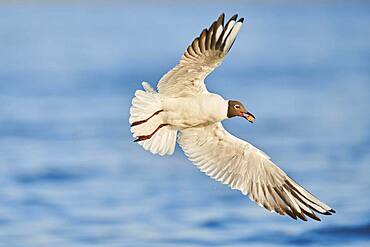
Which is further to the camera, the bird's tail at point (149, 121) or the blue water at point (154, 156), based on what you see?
the blue water at point (154, 156)

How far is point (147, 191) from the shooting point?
18016 mm

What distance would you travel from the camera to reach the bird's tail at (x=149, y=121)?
10.4m

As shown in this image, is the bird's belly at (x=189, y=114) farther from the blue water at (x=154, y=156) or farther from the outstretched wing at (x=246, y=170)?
the blue water at (x=154, y=156)

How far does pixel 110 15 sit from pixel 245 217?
64046mm

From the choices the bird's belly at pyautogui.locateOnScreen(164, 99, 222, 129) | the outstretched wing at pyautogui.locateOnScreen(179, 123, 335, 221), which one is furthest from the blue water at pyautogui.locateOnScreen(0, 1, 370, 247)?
the bird's belly at pyautogui.locateOnScreen(164, 99, 222, 129)

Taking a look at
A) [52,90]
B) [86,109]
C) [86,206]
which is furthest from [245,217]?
[52,90]

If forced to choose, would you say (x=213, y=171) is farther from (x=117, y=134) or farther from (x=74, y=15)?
(x=74, y=15)

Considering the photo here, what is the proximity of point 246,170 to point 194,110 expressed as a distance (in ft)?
2.83

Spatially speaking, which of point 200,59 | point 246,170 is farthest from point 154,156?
point 200,59

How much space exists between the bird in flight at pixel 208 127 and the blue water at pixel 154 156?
370cm

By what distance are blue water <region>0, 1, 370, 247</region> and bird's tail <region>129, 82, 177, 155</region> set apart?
4.18m

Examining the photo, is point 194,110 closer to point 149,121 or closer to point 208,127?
point 149,121

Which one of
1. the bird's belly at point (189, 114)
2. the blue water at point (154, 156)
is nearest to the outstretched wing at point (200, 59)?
the bird's belly at point (189, 114)

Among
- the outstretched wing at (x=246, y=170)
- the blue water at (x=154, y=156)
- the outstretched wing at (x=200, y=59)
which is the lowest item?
the outstretched wing at (x=246, y=170)
